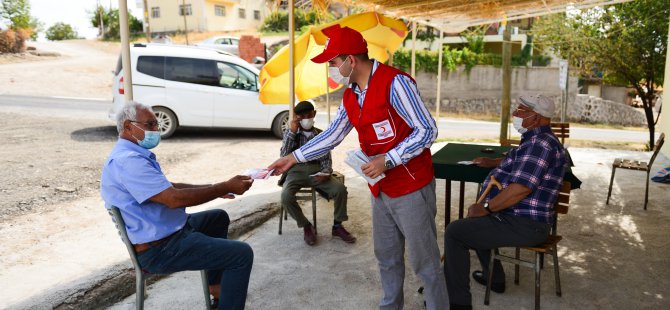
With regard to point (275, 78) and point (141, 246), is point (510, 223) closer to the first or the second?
point (141, 246)

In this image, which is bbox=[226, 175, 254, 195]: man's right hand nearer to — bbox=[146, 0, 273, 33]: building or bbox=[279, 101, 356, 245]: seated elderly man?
bbox=[279, 101, 356, 245]: seated elderly man

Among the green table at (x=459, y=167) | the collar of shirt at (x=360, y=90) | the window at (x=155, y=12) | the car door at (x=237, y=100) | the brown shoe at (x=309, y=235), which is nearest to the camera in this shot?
the collar of shirt at (x=360, y=90)

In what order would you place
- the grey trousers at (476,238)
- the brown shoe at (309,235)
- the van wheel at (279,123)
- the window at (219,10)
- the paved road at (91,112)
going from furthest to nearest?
the window at (219,10), the paved road at (91,112), the van wheel at (279,123), the brown shoe at (309,235), the grey trousers at (476,238)

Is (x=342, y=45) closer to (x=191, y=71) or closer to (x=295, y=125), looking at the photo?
(x=295, y=125)

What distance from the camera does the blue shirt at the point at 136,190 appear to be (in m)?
2.33

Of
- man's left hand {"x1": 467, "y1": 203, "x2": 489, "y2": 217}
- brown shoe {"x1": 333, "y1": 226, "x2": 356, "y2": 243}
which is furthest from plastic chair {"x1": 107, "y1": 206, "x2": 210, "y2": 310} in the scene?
brown shoe {"x1": 333, "y1": 226, "x2": 356, "y2": 243}

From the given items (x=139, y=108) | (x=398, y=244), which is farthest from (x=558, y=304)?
(x=139, y=108)

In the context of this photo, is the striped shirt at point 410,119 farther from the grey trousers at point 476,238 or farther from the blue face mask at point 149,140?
the blue face mask at point 149,140

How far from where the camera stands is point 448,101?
23.8 metres

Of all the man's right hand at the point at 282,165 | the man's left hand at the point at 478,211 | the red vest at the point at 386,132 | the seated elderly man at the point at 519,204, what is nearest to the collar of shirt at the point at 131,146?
the man's right hand at the point at 282,165

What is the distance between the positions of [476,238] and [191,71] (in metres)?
8.28

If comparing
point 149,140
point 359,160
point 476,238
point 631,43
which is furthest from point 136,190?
point 631,43

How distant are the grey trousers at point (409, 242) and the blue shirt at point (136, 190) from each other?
1.13 meters

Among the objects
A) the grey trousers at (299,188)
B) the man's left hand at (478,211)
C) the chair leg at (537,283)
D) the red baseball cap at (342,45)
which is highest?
the red baseball cap at (342,45)
